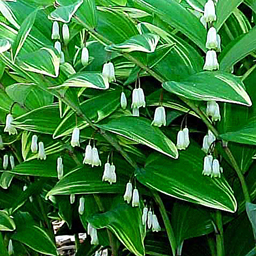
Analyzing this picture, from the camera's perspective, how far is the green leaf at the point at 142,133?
0.94 meters

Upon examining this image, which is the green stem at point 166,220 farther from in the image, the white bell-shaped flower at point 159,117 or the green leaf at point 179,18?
the green leaf at point 179,18

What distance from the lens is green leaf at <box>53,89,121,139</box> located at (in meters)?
1.07

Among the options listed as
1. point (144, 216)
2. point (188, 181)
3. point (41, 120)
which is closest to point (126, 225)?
point (144, 216)

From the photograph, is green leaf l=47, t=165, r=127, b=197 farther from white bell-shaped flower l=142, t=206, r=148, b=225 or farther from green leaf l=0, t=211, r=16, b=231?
green leaf l=0, t=211, r=16, b=231

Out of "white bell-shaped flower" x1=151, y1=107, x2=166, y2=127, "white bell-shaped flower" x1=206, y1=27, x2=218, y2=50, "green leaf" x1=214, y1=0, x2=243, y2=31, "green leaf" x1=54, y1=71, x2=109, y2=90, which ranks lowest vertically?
"white bell-shaped flower" x1=151, y1=107, x2=166, y2=127

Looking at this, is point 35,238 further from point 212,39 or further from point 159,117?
point 212,39

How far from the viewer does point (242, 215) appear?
1.27 m

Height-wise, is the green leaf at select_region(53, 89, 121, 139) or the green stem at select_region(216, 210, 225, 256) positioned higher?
the green leaf at select_region(53, 89, 121, 139)

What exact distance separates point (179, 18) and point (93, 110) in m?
0.27

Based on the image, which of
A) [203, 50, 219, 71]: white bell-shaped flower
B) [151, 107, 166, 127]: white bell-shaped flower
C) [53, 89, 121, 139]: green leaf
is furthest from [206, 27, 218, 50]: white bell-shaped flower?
[53, 89, 121, 139]: green leaf

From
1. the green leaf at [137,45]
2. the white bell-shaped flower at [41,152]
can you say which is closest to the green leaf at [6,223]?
the white bell-shaped flower at [41,152]

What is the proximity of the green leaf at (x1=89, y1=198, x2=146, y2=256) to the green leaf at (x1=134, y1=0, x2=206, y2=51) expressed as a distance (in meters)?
0.40

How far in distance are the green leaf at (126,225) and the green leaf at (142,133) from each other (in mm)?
238

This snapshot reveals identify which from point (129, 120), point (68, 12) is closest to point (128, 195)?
point (129, 120)
